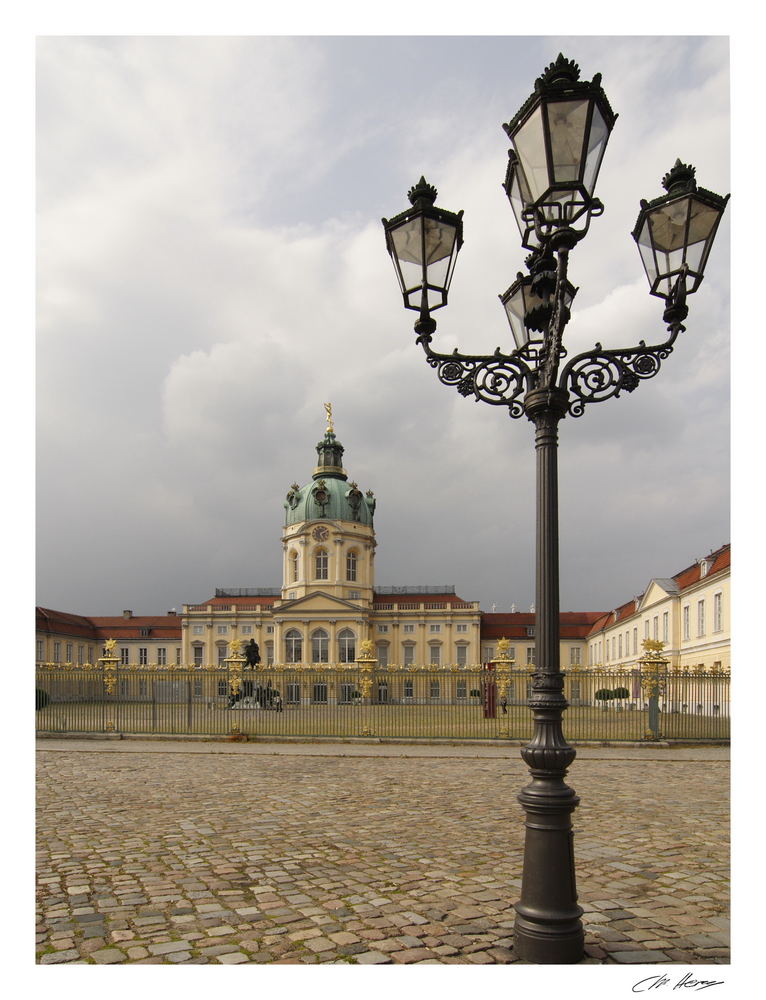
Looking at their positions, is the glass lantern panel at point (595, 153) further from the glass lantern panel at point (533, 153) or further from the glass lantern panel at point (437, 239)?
the glass lantern panel at point (437, 239)

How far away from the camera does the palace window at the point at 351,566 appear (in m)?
75.6

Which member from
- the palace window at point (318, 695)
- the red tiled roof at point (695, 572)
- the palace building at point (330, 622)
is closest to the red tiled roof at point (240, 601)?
the palace building at point (330, 622)

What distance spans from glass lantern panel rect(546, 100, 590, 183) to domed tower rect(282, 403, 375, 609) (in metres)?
68.4

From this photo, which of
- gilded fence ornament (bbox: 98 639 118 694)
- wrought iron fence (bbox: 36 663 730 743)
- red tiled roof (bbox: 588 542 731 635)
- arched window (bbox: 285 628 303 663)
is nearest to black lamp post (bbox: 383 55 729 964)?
wrought iron fence (bbox: 36 663 730 743)

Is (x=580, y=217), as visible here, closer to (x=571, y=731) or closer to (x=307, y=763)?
(x=307, y=763)

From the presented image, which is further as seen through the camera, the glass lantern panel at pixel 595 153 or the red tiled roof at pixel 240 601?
the red tiled roof at pixel 240 601

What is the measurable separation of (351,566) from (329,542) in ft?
11.0

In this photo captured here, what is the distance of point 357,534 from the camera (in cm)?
7600

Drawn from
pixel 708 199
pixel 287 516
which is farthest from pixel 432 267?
pixel 287 516

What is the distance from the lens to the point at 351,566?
76.1m

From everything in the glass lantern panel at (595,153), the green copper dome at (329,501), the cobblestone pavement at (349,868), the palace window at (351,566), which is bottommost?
the cobblestone pavement at (349,868)

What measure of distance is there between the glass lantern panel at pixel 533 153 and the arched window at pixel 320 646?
2700 inches

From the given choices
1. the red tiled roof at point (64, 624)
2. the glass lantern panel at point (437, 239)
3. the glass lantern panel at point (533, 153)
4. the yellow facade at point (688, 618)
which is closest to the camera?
the glass lantern panel at point (533, 153)
